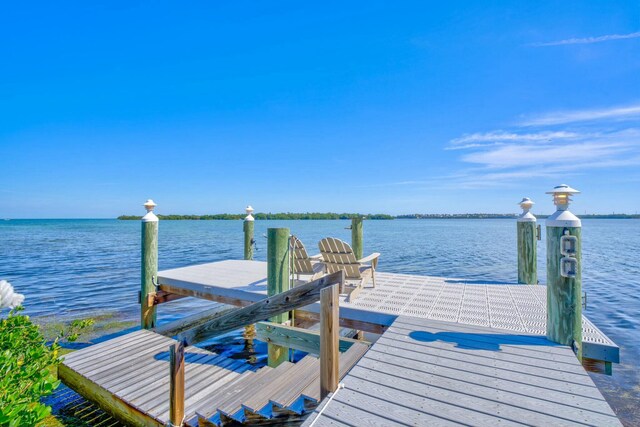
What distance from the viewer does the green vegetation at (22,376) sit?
4.33ft

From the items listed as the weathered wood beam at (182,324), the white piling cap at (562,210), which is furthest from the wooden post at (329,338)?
the weathered wood beam at (182,324)

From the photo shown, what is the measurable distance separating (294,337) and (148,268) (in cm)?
350

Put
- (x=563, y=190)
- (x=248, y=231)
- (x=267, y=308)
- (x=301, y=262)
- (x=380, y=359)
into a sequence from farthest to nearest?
(x=248, y=231) → (x=301, y=262) → (x=563, y=190) → (x=380, y=359) → (x=267, y=308)

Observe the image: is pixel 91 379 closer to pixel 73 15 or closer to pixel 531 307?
pixel 531 307

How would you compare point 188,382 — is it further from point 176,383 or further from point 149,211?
point 149,211

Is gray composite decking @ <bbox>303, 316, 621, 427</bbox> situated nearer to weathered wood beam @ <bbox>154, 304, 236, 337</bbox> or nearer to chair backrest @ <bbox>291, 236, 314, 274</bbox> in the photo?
chair backrest @ <bbox>291, 236, 314, 274</bbox>

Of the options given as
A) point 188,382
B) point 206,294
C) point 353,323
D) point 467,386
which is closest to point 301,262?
point 353,323

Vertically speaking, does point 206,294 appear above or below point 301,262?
below

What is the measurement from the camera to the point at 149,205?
6004 millimetres

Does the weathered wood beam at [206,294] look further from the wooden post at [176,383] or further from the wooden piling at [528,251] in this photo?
the wooden piling at [528,251]

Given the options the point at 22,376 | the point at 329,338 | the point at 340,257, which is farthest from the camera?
the point at 340,257

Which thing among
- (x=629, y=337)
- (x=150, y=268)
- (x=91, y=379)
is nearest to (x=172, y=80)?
(x=150, y=268)

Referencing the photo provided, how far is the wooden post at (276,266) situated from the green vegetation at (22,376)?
8.99ft

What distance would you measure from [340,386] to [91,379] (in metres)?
3.44
